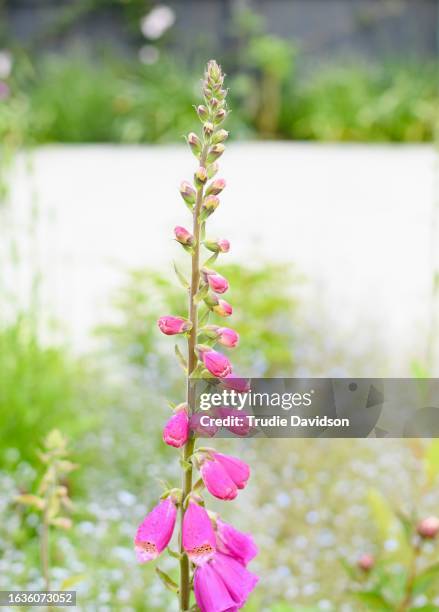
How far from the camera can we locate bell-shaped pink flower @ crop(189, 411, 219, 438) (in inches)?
34.4

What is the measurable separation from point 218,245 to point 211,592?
1.12 ft

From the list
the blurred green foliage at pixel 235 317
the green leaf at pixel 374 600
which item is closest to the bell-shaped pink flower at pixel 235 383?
the green leaf at pixel 374 600

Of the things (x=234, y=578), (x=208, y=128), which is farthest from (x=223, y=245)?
(x=234, y=578)

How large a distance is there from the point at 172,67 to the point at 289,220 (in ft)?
16.5

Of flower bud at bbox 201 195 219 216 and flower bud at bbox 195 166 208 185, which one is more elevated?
flower bud at bbox 195 166 208 185

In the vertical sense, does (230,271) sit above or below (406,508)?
above

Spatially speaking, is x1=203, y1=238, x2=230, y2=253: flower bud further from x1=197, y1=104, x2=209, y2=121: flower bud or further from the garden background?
the garden background

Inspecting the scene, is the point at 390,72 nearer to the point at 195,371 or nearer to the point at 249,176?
the point at 249,176

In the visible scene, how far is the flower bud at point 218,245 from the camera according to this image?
874 mm

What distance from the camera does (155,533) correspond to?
0.90 meters

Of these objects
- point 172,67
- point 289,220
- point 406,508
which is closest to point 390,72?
point 172,67

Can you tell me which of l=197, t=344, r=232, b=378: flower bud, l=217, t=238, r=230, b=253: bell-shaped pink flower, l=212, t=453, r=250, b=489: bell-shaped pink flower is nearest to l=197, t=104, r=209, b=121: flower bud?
l=217, t=238, r=230, b=253: bell-shaped pink flower

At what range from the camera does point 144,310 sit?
3.87m

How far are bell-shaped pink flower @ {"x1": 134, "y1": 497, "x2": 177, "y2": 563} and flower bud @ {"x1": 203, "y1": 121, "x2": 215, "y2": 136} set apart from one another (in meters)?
0.36
